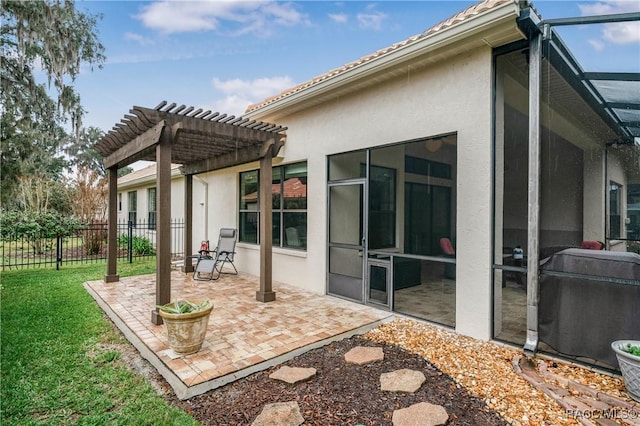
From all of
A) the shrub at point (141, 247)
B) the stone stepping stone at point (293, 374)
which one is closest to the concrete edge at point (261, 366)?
the stone stepping stone at point (293, 374)

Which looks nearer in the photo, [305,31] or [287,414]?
[287,414]

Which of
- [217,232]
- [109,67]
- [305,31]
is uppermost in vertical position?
[305,31]

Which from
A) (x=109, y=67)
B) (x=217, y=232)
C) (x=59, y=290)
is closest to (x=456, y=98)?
(x=217, y=232)

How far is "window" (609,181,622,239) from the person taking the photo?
21.0ft

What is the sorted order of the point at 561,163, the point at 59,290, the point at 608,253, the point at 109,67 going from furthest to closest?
the point at 109,67
the point at 561,163
the point at 59,290
the point at 608,253

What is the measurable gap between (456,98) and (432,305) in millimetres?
3334

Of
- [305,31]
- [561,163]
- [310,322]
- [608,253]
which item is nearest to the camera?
[608,253]

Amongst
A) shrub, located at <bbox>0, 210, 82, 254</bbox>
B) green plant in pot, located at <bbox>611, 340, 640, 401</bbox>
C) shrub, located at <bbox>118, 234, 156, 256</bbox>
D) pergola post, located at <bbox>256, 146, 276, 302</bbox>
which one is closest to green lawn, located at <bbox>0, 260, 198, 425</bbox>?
pergola post, located at <bbox>256, 146, 276, 302</bbox>

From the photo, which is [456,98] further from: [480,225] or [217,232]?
[217,232]

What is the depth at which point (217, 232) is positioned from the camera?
9500 mm

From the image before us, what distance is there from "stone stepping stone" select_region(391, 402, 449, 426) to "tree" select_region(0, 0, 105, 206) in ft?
34.8

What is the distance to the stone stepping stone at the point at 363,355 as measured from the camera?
355cm

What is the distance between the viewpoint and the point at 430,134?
457 centimetres

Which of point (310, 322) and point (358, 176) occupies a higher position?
point (358, 176)
